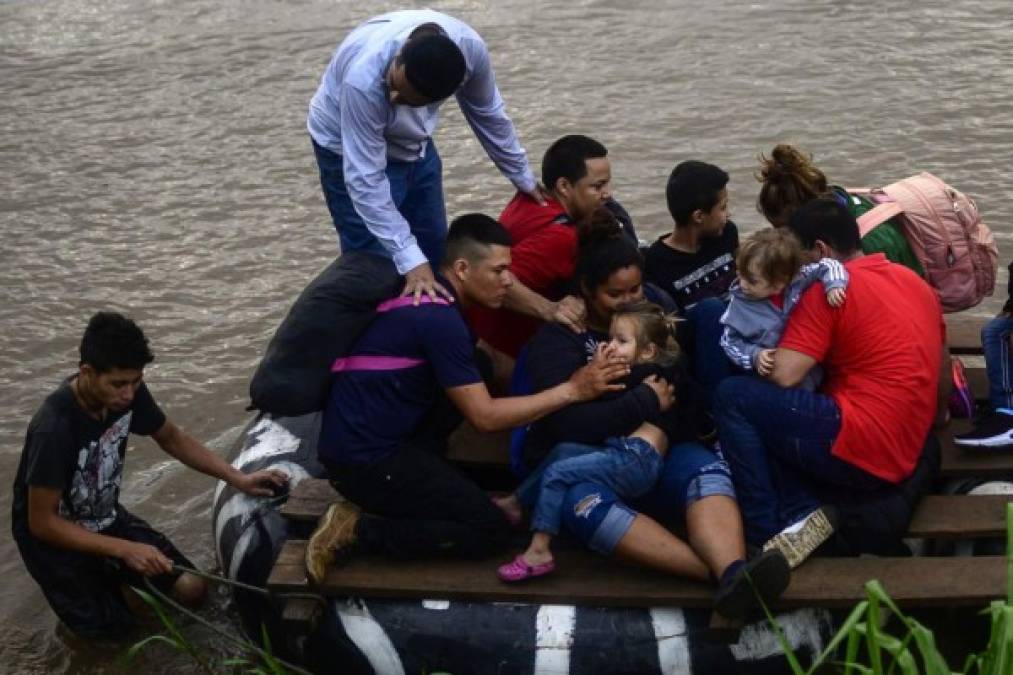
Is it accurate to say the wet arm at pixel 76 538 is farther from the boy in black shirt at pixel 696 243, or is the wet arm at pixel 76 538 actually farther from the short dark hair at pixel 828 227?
the short dark hair at pixel 828 227

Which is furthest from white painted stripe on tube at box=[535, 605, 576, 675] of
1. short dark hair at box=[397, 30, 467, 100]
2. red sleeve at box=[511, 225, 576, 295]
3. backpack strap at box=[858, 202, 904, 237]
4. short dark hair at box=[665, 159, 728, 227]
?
backpack strap at box=[858, 202, 904, 237]

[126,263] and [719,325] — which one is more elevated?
[719,325]

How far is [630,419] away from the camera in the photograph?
481cm

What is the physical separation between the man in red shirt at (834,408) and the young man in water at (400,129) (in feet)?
3.71

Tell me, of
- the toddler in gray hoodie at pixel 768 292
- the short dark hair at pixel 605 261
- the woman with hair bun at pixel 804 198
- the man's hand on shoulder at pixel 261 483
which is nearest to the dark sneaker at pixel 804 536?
the toddler in gray hoodie at pixel 768 292

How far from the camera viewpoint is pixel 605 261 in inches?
197

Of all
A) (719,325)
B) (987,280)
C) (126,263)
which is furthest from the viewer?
(126,263)

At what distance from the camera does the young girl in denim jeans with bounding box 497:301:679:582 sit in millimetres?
4707

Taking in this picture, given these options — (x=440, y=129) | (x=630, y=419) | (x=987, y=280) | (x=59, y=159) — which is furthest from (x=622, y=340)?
(x=59, y=159)

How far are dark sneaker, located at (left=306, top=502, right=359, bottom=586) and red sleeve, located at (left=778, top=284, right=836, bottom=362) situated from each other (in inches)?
59.4

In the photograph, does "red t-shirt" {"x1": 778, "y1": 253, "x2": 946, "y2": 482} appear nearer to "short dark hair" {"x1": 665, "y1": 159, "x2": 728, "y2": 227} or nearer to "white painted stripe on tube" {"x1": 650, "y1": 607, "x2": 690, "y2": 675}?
"white painted stripe on tube" {"x1": 650, "y1": 607, "x2": 690, "y2": 675}

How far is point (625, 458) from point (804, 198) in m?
1.37

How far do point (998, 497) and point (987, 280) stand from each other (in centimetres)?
109

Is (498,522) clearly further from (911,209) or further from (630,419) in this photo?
(911,209)
